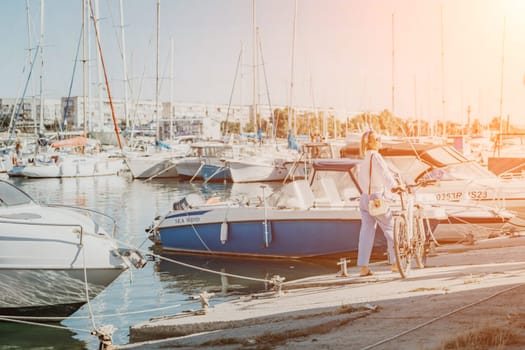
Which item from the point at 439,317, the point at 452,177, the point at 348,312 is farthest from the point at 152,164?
the point at 439,317

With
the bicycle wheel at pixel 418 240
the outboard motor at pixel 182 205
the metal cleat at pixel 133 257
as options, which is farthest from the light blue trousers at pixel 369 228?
the outboard motor at pixel 182 205

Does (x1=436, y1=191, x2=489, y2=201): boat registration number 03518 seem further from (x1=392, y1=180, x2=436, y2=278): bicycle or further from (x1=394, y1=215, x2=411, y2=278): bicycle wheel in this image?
(x1=394, y1=215, x2=411, y2=278): bicycle wheel

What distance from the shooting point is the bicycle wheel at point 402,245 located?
9.35m

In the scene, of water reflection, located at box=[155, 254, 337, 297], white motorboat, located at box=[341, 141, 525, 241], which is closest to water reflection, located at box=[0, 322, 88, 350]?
water reflection, located at box=[155, 254, 337, 297]

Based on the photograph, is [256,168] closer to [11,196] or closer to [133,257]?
[11,196]

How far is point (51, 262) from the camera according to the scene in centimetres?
943

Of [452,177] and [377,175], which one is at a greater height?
[377,175]

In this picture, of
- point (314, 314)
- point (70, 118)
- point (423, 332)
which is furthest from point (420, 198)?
point (70, 118)

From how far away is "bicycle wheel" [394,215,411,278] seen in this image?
30.7ft

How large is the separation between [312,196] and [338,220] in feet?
2.80

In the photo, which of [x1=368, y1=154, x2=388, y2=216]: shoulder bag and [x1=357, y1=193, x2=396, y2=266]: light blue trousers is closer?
[x1=368, y1=154, x2=388, y2=216]: shoulder bag

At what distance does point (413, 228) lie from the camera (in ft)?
33.1

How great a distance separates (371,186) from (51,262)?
4.54 metres

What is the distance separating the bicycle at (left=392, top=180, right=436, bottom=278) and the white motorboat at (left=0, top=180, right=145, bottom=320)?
3692 millimetres
